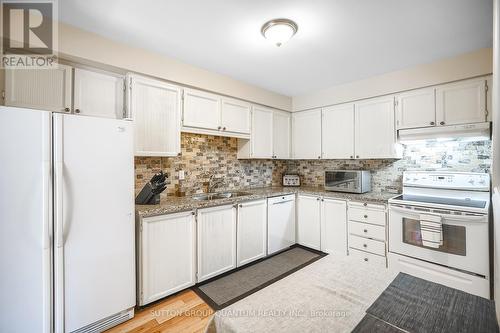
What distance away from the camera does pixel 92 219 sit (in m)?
1.70

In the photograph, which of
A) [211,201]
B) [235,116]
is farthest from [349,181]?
[211,201]

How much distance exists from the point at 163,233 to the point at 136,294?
0.58 meters

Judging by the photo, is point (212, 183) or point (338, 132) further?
point (338, 132)

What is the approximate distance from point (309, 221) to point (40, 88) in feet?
10.9

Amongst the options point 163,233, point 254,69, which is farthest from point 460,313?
point 254,69

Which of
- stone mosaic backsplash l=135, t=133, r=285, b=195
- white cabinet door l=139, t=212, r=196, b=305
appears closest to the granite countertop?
white cabinet door l=139, t=212, r=196, b=305

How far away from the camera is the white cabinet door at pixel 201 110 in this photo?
8.61 feet

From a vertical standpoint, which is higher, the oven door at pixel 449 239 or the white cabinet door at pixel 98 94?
the white cabinet door at pixel 98 94

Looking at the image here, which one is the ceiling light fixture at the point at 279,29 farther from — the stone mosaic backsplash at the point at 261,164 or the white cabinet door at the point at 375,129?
the white cabinet door at the point at 375,129

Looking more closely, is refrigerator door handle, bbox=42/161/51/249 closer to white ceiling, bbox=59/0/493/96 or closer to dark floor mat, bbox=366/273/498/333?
white ceiling, bbox=59/0/493/96

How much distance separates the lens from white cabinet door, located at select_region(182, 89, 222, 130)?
8.61ft

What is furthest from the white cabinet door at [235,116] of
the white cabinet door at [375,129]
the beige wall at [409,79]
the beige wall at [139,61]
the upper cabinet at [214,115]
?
the white cabinet door at [375,129]

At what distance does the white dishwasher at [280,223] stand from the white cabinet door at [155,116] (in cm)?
150

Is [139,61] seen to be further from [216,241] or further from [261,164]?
[261,164]
